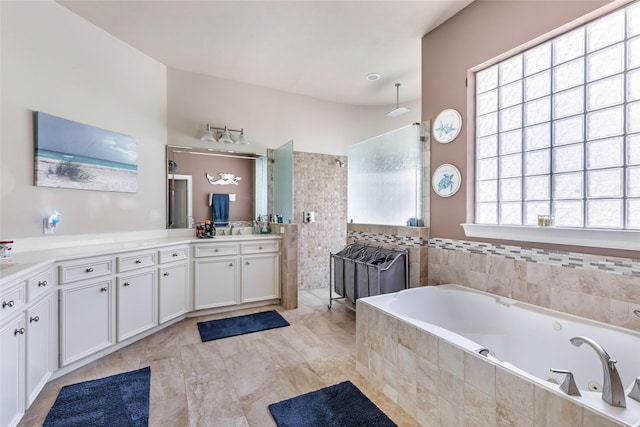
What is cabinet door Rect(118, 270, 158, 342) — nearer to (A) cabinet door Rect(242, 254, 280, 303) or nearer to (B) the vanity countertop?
(B) the vanity countertop

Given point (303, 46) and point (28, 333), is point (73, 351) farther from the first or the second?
point (303, 46)

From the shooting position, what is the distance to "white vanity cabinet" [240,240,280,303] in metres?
3.55

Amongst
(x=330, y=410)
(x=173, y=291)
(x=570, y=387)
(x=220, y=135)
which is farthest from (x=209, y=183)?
(x=570, y=387)

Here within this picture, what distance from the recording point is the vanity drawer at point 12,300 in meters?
1.46

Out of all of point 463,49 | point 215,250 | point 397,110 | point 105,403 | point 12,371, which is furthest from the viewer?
point 397,110

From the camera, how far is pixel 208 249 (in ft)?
11.0

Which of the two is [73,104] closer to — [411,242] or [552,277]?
[411,242]

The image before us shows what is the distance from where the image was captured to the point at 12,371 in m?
1.56

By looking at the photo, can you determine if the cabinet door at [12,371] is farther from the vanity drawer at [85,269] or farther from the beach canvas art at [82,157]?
the beach canvas art at [82,157]

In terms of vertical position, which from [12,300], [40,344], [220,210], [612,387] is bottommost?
[40,344]

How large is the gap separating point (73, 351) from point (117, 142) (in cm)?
194

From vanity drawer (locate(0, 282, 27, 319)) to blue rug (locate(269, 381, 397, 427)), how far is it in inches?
59.8

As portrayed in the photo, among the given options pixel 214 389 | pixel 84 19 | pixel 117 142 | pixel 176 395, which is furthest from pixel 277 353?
pixel 84 19

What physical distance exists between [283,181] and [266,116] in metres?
1.03
